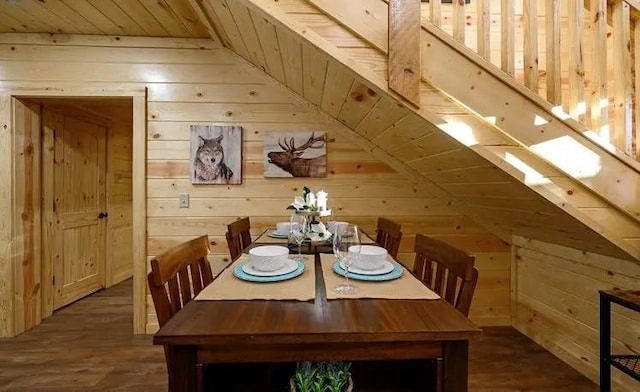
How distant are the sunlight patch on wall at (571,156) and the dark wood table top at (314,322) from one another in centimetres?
90

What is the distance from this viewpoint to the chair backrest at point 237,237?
185 centimetres

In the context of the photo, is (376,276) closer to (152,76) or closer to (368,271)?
(368,271)

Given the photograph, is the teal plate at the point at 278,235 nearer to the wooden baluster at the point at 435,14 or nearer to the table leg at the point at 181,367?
the table leg at the point at 181,367

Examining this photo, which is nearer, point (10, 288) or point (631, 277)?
point (631, 277)

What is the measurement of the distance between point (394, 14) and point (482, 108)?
55 centimetres

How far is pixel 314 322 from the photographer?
87cm

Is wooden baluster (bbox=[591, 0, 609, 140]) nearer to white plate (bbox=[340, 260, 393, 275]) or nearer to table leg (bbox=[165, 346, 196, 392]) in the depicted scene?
white plate (bbox=[340, 260, 393, 275])

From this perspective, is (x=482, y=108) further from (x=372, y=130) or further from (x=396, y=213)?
(x=396, y=213)

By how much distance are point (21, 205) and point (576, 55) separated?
3544mm

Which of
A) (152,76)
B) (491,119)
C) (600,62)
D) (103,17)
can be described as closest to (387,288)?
(491,119)

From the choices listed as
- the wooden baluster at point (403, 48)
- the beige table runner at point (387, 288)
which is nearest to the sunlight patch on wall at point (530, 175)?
the wooden baluster at point (403, 48)

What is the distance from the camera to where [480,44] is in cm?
150

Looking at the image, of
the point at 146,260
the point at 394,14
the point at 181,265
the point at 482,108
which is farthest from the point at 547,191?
the point at 146,260

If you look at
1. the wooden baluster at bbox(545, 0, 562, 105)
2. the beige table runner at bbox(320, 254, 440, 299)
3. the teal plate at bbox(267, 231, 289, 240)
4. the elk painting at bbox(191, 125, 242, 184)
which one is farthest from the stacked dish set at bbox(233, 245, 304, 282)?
the elk painting at bbox(191, 125, 242, 184)
